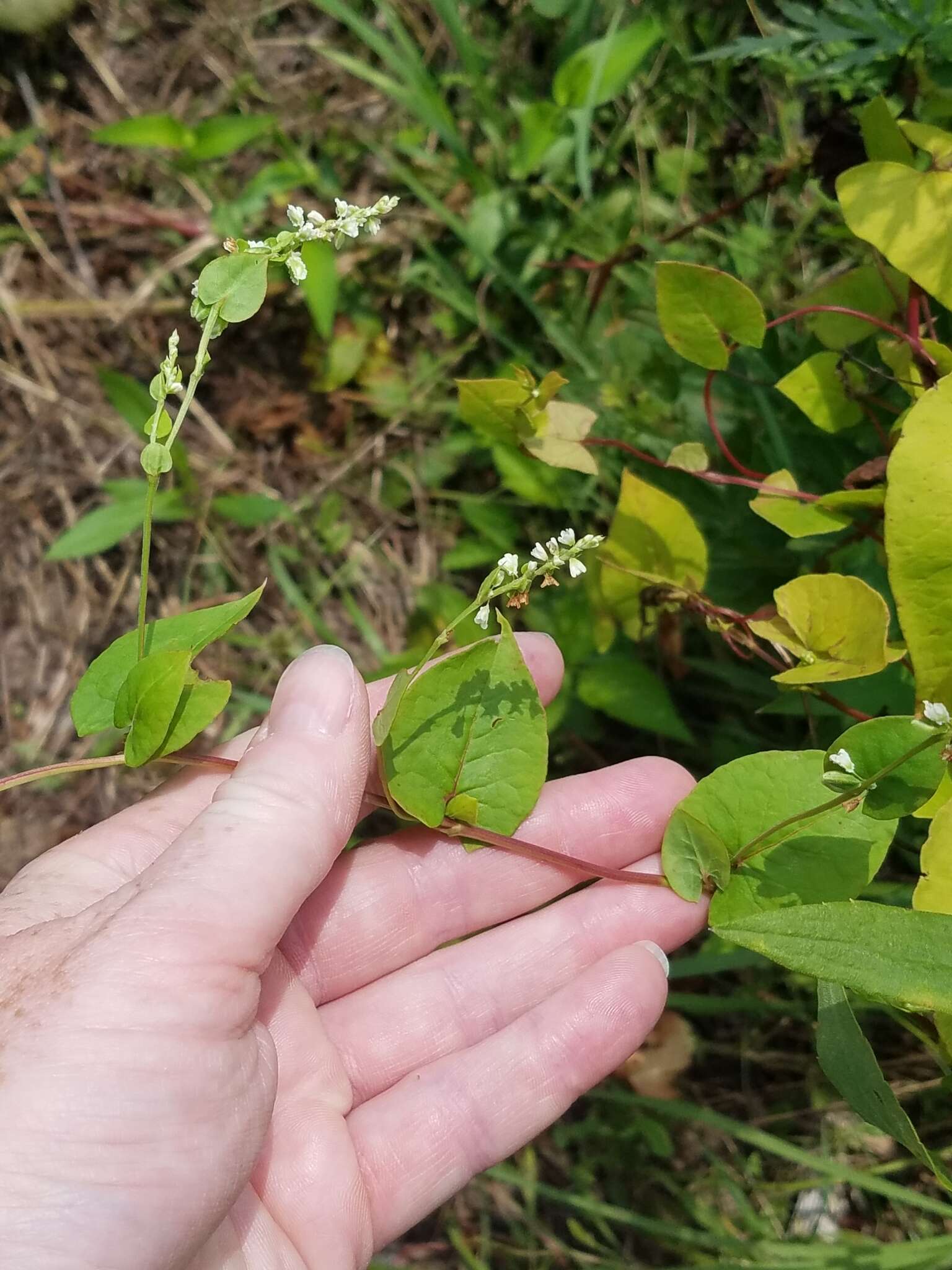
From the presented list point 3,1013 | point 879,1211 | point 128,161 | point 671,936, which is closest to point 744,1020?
point 879,1211

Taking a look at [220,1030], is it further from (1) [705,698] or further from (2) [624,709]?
(1) [705,698]

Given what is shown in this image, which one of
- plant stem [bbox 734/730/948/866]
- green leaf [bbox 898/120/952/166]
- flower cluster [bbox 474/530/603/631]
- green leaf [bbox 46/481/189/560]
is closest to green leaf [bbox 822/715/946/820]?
plant stem [bbox 734/730/948/866]

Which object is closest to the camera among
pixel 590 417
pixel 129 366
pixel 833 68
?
pixel 833 68

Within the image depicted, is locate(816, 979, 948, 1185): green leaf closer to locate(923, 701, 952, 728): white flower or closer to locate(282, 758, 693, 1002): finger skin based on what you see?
locate(923, 701, 952, 728): white flower

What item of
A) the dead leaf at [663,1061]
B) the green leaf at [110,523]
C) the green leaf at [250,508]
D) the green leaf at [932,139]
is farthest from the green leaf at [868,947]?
the green leaf at [110,523]

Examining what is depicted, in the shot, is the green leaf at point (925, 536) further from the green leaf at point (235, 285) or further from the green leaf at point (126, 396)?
the green leaf at point (126, 396)
